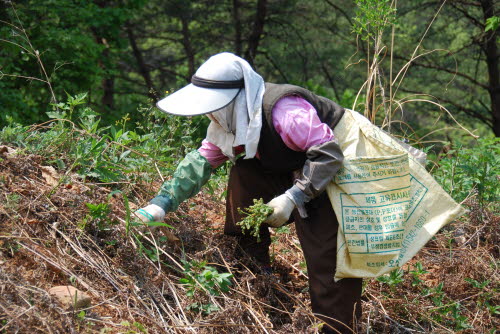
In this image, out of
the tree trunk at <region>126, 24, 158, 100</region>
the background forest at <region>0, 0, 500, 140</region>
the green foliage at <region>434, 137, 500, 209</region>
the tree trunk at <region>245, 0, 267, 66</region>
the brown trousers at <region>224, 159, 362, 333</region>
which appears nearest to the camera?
the brown trousers at <region>224, 159, 362, 333</region>

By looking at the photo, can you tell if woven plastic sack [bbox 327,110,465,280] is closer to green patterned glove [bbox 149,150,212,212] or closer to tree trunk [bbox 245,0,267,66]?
green patterned glove [bbox 149,150,212,212]

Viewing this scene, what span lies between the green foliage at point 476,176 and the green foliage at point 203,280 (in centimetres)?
183

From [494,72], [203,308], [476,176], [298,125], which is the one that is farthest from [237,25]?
[203,308]

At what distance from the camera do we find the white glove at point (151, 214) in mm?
2896

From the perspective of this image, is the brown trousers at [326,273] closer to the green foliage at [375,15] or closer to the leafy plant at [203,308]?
the leafy plant at [203,308]

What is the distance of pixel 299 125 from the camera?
267 cm

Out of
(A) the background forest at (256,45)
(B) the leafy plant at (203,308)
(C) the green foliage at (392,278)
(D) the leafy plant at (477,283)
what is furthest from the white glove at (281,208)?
(A) the background forest at (256,45)

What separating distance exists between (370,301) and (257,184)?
0.89 meters

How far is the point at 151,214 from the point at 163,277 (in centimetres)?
31

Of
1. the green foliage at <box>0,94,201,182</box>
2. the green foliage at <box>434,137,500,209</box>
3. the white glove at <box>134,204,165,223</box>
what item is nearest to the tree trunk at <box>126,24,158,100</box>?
the green foliage at <box>0,94,201,182</box>

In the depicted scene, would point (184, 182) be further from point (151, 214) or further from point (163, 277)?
point (163, 277)

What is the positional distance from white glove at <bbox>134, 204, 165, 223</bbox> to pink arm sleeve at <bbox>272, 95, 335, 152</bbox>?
2.30ft

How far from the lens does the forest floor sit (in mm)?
2488

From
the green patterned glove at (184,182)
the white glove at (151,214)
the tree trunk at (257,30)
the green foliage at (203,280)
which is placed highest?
the green patterned glove at (184,182)
